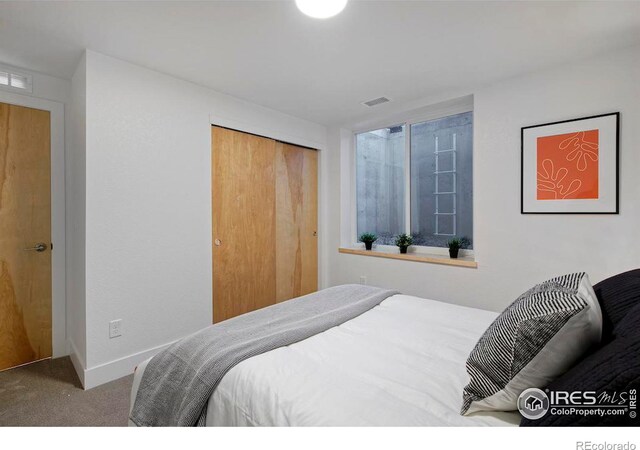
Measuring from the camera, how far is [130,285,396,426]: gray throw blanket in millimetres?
1157

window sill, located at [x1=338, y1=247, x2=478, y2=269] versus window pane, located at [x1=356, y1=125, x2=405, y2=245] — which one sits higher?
window pane, located at [x1=356, y1=125, x2=405, y2=245]

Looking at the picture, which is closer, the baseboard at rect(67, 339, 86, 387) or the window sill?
the baseboard at rect(67, 339, 86, 387)

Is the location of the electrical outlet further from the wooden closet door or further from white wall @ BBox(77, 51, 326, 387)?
the wooden closet door

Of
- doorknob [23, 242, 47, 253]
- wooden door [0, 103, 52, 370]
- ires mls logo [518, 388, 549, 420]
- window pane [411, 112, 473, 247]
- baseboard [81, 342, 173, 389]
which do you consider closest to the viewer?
ires mls logo [518, 388, 549, 420]

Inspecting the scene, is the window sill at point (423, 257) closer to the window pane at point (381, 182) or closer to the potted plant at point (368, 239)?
the potted plant at point (368, 239)

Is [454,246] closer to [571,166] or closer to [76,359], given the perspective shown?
[571,166]

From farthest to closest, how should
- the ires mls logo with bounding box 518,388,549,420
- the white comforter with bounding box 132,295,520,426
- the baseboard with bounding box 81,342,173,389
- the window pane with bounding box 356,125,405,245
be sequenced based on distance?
1. the window pane with bounding box 356,125,405,245
2. the baseboard with bounding box 81,342,173,389
3. the white comforter with bounding box 132,295,520,426
4. the ires mls logo with bounding box 518,388,549,420

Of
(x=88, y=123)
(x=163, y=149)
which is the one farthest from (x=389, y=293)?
(x=88, y=123)

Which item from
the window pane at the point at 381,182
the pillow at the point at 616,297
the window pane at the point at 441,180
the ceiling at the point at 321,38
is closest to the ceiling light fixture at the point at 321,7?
the ceiling at the point at 321,38

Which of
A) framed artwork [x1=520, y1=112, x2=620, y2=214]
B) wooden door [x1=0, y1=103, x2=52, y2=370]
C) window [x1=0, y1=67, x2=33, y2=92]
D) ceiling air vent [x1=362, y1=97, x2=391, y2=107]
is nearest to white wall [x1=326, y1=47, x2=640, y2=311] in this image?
framed artwork [x1=520, y1=112, x2=620, y2=214]

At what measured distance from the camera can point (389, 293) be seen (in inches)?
86.0
